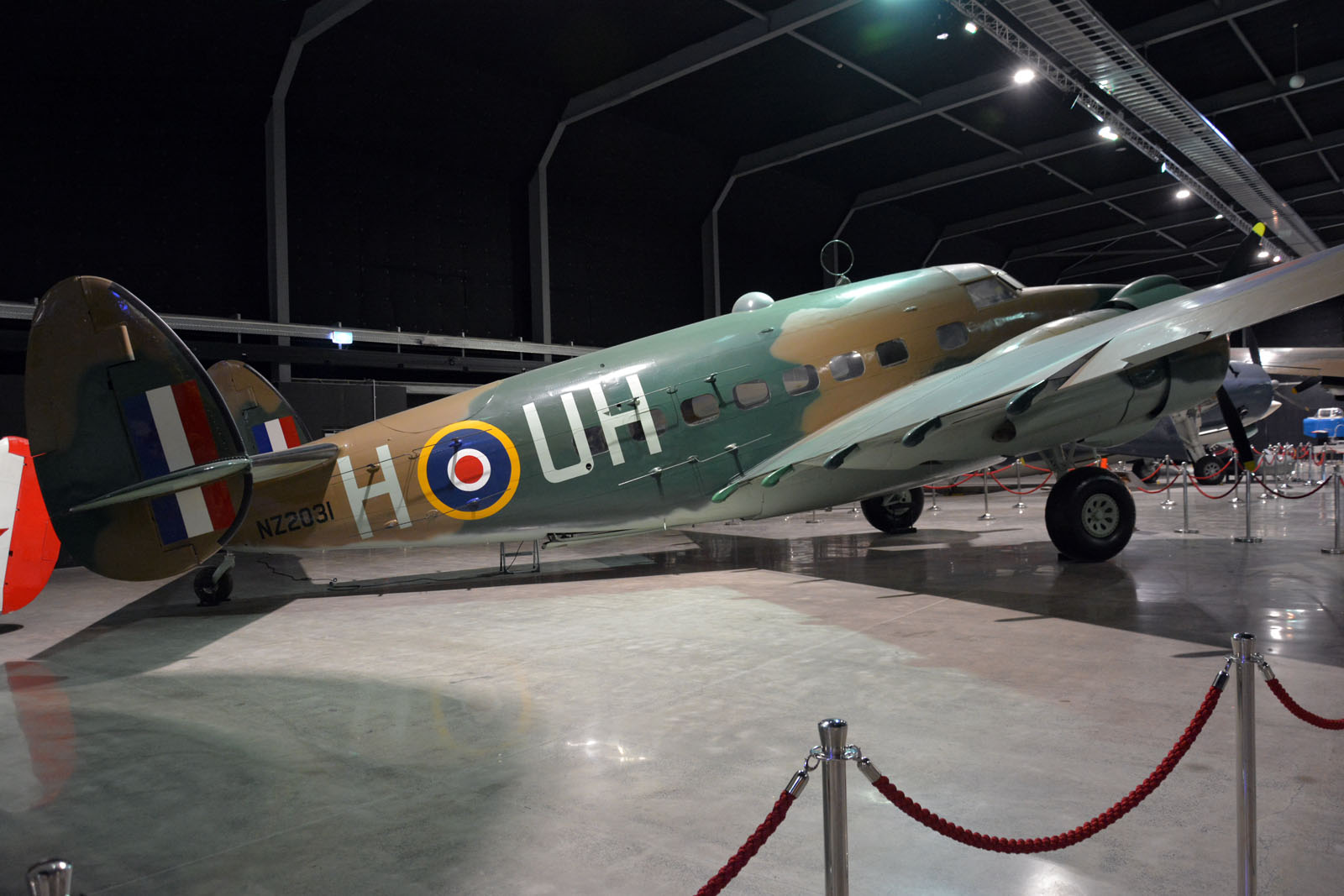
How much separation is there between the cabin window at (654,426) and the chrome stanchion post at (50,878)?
859 centimetres

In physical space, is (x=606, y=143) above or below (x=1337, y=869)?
above

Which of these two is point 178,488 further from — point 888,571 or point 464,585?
point 888,571

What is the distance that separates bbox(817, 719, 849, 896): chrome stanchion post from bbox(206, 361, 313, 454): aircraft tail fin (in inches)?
432

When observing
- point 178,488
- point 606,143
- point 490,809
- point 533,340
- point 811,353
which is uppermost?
point 606,143

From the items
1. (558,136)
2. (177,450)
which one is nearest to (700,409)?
(177,450)

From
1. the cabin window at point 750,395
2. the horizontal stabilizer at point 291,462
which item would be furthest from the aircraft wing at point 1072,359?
the horizontal stabilizer at point 291,462

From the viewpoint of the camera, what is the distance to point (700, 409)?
10156 millimetres

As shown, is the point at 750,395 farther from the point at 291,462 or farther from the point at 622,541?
the point at 622,541

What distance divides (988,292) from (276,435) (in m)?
9.97

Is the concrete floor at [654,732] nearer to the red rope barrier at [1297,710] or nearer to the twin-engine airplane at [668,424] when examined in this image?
the red rope barrier at [1297,710]

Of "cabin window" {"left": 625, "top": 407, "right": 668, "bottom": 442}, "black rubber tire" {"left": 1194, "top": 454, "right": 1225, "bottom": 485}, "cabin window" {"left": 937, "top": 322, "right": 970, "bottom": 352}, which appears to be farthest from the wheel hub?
"black rubber tire" {"left": 1194, "top": 454, "right": 1225, "bottom": 485}

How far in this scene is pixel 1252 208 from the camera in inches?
1079

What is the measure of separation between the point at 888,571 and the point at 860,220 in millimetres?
19042

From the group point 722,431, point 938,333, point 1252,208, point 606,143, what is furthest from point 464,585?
point 1252,208
